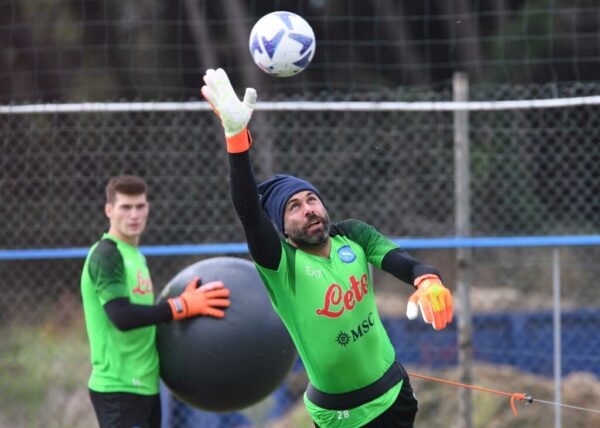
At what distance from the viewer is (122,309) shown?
595cm

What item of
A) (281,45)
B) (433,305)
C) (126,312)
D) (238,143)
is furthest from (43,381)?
(433,305)

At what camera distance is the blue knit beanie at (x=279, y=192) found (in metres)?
4.73

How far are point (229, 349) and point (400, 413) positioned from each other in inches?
55.0

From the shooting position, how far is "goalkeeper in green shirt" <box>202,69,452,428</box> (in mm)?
4688

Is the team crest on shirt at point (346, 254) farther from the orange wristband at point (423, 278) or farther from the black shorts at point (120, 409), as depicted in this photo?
the black shorts at point (120, 409)

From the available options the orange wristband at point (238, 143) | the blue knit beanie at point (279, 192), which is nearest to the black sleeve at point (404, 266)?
the blue knit beanie at point (279, 192)

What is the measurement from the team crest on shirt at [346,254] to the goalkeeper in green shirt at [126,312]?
1.38m

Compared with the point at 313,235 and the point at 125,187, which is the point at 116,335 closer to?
the point at 125,187

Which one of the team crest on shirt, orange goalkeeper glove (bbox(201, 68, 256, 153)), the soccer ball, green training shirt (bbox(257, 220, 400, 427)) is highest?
the soccer ball

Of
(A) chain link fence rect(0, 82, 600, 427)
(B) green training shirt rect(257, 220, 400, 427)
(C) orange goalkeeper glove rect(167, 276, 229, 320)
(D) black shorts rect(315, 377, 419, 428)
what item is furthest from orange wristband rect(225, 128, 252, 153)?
(A) chain link fence rect(0, 82, 600, 427)

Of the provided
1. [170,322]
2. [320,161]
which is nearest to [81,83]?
[320,161]

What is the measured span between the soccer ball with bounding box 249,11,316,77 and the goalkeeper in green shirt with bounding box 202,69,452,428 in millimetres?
542

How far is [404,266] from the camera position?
470cm

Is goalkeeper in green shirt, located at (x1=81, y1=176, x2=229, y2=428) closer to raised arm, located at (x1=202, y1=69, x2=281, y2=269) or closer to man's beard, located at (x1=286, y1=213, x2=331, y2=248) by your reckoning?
man's beard, located at (x1=286, y1=213, x2=331, y2=248)
